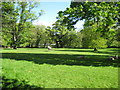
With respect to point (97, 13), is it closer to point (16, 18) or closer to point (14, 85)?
point (14, 85)

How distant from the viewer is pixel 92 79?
833cm

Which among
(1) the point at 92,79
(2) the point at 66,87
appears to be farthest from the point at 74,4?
(2) the point at 66,87

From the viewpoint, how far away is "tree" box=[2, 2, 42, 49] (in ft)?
124

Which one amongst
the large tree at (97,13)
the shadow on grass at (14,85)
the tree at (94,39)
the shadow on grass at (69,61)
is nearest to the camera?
the shadow on grass at (14,85)

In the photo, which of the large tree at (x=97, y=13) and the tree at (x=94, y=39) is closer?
the large tree at (x=97, y=13)

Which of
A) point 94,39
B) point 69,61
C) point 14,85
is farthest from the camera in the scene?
point 94,39

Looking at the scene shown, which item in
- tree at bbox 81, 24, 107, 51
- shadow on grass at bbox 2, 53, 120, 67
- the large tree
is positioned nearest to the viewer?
the large tree

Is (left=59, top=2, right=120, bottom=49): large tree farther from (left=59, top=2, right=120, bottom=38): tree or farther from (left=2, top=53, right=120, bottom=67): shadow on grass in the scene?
(left=2, top=53, right=120, bottom=67): shadow on grass

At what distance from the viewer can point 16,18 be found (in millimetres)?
38719

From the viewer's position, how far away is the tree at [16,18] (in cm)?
3778

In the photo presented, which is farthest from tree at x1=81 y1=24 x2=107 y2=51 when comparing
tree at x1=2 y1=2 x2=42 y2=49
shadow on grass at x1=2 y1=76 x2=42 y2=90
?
shadow on grass at x1=2 y1=76 x2=42 y2=90

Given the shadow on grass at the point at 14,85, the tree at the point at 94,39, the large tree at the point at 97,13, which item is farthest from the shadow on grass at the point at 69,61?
the tree at the point at 94,39

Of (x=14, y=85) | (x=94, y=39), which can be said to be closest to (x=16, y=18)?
(x=94, y=39)

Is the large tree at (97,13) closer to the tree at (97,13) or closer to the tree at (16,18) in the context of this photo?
the tree at (97,13)
